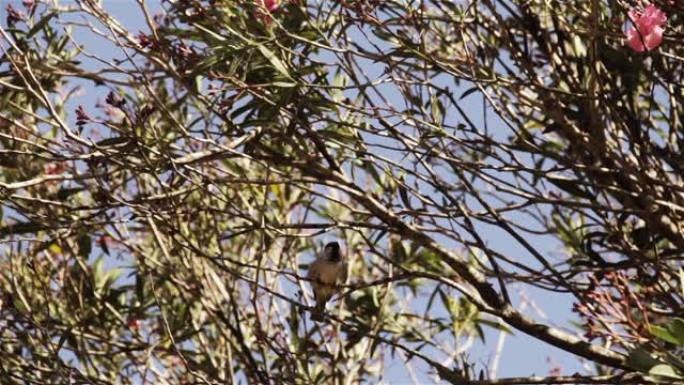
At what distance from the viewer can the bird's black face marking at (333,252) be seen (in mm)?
5328

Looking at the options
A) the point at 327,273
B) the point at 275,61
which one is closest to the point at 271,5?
the point at 275,61

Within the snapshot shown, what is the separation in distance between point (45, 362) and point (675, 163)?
2629 mm

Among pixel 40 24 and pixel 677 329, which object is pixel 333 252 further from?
pixel 677 329

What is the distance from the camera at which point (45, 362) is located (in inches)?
185

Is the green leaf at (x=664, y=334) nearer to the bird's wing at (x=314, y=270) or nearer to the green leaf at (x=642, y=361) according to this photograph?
the green leaf at (x=642, y=361)

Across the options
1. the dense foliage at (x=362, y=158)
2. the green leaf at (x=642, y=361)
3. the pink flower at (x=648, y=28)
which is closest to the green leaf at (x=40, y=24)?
the dense foliage at (x=362, y=158)

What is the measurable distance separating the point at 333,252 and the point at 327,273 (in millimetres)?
181

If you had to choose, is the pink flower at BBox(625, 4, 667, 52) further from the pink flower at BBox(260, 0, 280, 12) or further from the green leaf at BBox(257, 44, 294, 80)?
the pink flower at BBox(260, 0, 280, 12)

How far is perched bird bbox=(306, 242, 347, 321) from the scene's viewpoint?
508cm

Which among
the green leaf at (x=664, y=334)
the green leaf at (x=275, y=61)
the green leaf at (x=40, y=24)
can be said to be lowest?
the green leaf at (x=664, y=334)

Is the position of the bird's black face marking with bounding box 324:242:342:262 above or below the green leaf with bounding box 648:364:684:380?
above

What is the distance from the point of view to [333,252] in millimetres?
5371

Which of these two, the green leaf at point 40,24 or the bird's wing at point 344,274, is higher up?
the green leaf at point 40,24

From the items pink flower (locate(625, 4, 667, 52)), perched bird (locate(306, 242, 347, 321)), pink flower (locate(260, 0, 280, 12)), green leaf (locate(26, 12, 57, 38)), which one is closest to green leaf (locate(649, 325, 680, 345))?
pink flower (locate(625, 4, 667, 52))
